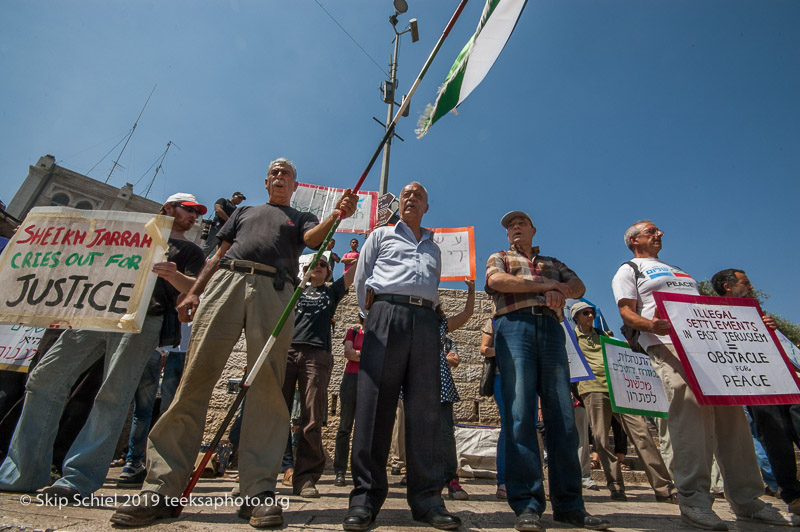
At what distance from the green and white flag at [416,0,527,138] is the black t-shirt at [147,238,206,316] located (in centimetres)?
187

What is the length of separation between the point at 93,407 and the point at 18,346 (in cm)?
189

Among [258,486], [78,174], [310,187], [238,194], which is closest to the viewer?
[258,486]

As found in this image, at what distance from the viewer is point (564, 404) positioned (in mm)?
2555

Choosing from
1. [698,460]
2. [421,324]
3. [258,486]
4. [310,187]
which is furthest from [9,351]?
[310,187]

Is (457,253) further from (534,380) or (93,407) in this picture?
(93,407)

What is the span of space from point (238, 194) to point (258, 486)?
6639 mm

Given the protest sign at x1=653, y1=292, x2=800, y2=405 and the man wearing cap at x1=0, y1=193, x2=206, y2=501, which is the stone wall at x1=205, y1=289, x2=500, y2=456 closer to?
the man wearing cap at x1=0, y1=193, x2=206, y2=501

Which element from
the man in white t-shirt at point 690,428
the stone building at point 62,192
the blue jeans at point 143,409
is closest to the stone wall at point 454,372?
the blue jeans at point 143,409

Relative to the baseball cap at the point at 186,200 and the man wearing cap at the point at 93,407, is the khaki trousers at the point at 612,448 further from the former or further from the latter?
the baseball cap at the point at 186,200

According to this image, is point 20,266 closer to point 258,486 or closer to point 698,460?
point 258,486

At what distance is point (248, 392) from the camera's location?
2305 millimetres

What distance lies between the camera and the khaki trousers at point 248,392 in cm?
213

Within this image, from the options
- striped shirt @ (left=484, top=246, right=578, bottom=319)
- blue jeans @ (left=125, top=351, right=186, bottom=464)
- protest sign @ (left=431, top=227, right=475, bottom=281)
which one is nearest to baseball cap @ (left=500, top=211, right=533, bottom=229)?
striped shirt @ (left=484, top=246, right=578, bottom=319)

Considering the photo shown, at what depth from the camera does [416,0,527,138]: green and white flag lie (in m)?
2.70
